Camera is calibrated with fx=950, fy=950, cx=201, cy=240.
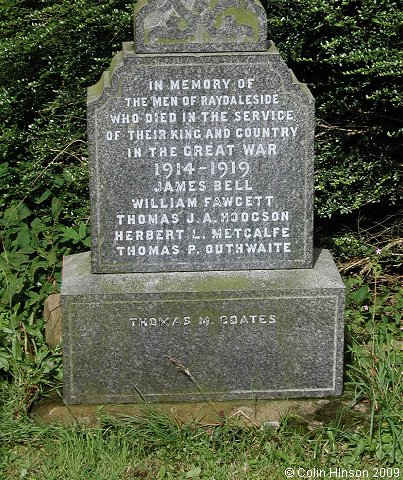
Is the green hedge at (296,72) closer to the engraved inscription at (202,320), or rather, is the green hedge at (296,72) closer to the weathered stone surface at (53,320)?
the weathered stone surface at (53,320)

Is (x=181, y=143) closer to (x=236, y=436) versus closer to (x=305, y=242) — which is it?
(x=305, y=242)

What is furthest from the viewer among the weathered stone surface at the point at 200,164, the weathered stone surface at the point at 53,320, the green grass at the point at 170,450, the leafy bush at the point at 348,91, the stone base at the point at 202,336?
the leafy bush at the point at 348,91

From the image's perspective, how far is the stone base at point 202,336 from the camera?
4.29m

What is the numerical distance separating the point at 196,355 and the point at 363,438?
83cm

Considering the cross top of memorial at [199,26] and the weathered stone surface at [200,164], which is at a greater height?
the cross top of memorial at [199,26]

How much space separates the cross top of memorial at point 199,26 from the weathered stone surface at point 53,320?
1558 mm

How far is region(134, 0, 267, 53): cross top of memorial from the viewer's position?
4152mm

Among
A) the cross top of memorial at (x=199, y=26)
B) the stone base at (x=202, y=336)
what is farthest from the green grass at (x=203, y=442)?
the cross top of memorial at (x=199, y=26)

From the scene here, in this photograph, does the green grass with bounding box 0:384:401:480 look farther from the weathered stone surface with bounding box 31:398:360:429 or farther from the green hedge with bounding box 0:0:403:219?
the green hedge with bounding box 0:0:403:219

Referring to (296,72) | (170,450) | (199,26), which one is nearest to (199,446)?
(170,450)

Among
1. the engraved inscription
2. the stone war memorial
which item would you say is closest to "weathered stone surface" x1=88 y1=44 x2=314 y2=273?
the stone war memorial

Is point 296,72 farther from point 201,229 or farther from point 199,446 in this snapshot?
point 199,446

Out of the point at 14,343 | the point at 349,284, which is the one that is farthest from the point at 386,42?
the point at 14,343

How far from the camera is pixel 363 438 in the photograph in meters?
4.23
